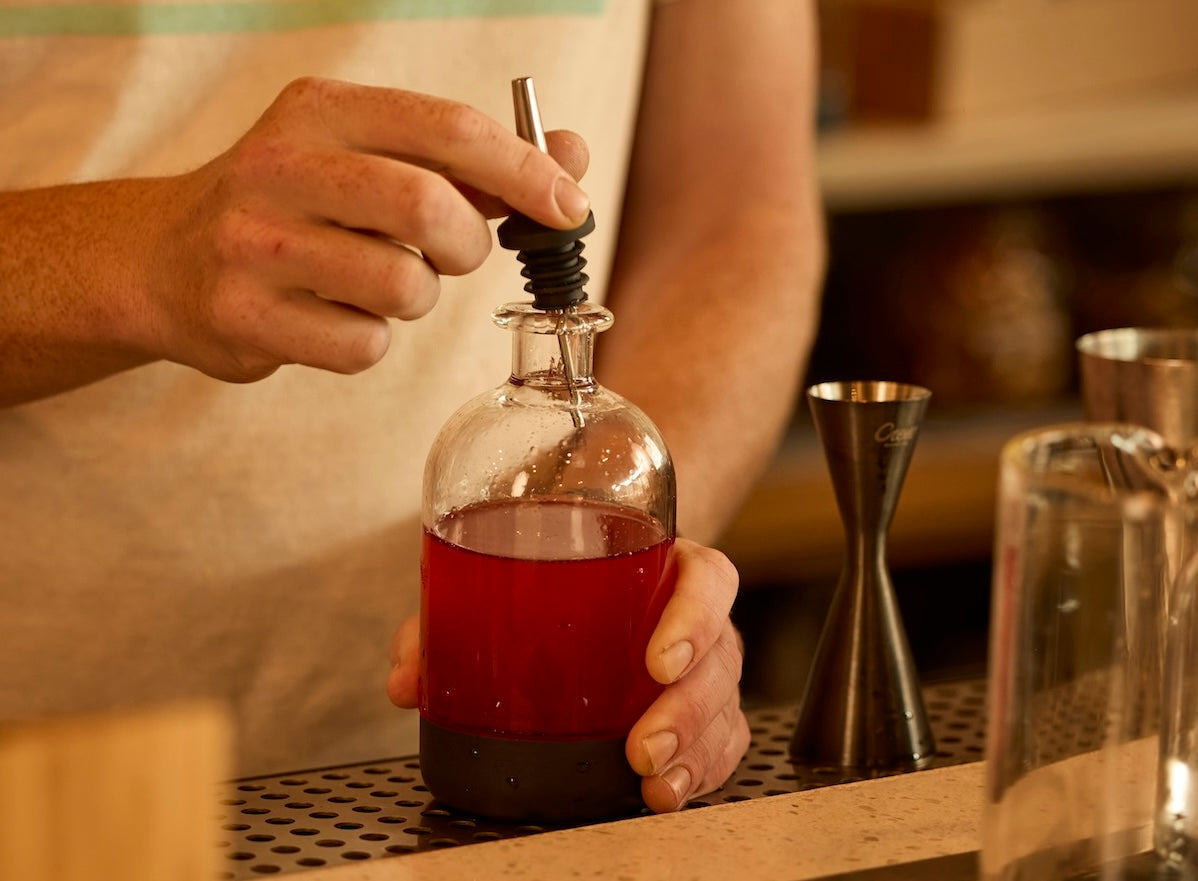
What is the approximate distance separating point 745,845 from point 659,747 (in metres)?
0.06

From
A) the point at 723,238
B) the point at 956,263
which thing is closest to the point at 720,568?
the point at 723,238

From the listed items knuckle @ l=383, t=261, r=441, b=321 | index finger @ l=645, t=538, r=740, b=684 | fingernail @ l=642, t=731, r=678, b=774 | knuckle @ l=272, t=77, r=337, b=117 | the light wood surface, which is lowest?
fingernail @ l=642, t=731, r=678, b=774

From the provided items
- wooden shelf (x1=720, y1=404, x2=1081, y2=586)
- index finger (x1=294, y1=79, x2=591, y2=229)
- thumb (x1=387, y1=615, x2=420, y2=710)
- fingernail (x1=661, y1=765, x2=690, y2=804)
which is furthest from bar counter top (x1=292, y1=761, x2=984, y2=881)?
wooden shelf (x1=720, y1=404, x2=1081, y2=586)

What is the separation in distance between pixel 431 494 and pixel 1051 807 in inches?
12.6

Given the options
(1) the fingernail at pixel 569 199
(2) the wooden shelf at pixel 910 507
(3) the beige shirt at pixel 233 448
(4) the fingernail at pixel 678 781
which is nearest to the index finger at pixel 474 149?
(1) the fingernail at pixel 569 199

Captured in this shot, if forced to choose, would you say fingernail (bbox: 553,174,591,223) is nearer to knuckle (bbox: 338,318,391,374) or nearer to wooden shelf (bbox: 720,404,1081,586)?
knuckle (bbox: 338,318,391,374)

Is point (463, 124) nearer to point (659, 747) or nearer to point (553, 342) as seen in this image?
point (553, 342)

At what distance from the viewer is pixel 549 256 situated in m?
0.71

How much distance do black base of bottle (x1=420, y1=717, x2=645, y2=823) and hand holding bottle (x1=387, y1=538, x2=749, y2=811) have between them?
0.01 metres

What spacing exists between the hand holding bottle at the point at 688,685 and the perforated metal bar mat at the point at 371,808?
0.02 m

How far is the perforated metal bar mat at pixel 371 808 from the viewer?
722 millimetres

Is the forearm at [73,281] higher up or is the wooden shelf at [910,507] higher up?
the forearm at [73,281]

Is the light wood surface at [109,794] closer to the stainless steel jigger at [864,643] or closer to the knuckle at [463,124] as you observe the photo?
the knuckle at [463,124]

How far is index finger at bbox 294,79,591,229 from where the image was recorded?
2.28 feet
